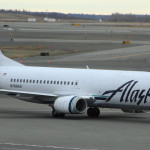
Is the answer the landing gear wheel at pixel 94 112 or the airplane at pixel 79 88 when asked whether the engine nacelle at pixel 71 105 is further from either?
the landing gear wheel at pixel 94 112

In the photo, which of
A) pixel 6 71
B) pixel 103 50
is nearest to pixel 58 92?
pixel 6 71

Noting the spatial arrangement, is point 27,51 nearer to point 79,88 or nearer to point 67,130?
point 79,88

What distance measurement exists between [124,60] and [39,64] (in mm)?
16860

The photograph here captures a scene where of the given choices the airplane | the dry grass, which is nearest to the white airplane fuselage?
the airplane

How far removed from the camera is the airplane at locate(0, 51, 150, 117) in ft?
129

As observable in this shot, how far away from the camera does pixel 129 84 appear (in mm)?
39531

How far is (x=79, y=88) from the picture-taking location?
41.8m

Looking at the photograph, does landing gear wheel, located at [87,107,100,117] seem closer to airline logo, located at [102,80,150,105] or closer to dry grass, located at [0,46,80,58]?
airline logo, located at [102,80,150,105]

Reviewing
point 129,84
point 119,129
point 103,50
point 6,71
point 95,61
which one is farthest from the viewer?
point 103,50

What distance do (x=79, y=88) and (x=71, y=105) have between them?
2.37 meters

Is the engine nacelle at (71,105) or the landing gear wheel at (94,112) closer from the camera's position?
the engine nacelle at (71,105)

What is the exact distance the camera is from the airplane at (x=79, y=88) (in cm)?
3938

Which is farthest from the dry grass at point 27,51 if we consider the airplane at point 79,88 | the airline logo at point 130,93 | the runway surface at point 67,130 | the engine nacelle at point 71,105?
the airline logo at point 130,93

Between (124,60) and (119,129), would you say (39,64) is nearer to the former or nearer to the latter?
(124,60)
